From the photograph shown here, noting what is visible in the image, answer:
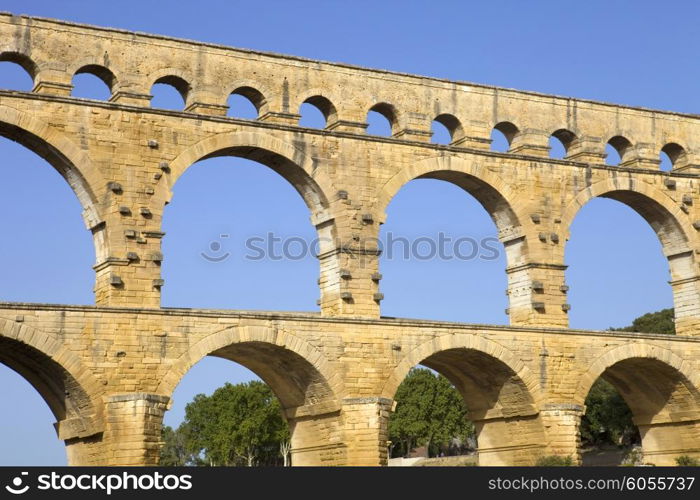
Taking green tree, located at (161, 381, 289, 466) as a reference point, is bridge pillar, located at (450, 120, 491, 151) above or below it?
above

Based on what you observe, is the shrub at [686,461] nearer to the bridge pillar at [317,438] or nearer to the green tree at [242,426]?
the bridge pillar at [317,438]

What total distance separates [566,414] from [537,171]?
6.47 meters

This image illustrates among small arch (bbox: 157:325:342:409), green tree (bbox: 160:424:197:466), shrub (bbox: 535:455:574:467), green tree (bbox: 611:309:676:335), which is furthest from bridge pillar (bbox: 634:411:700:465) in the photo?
green tree (bbox: 160:424:197:466)

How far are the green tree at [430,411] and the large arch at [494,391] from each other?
32.5 meters

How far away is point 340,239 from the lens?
31.2 metres

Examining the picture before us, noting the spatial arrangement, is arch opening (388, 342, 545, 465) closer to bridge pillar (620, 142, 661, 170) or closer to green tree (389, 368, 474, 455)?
bridge pillar (620, 142, 661, 170)

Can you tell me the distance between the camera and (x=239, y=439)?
67.1 m

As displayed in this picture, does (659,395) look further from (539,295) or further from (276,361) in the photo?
(276,361)

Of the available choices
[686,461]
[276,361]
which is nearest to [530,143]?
[686,461]

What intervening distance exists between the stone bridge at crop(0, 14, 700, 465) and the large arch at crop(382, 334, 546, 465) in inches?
2.0

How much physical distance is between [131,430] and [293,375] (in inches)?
188

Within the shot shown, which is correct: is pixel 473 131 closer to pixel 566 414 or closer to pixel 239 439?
pixel 566 414

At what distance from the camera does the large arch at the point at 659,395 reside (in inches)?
1353

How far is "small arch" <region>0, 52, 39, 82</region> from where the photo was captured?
28.6 metres
